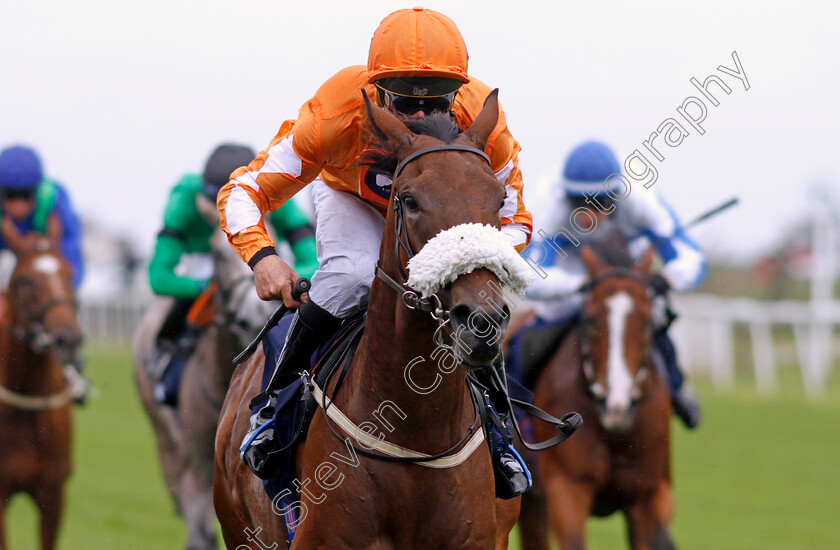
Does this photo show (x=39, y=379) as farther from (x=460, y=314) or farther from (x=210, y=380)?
(x=460, y=314)

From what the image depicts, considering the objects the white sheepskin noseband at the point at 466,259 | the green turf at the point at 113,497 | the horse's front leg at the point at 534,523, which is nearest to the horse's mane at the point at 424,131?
the white sheepskin noseband at the point at 466,259

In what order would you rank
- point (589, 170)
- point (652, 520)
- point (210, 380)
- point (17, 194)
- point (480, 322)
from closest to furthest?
1. point (480, 322)
2. point (652, 520)
3. point (210, 380)
4. point (589, 170)
5. point (17, 194)

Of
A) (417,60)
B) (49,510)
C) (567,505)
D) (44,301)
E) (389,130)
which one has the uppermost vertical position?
(417,60)

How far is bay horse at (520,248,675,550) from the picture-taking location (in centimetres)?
557

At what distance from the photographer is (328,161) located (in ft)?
12.1

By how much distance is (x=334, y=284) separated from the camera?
3.67m

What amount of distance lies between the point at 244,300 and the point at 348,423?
310 centimetres

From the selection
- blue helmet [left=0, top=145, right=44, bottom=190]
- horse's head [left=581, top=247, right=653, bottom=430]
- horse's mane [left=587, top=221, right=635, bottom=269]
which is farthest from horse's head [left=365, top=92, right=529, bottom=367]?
blue helmet [left=0, top=145, right=44, bottom=190]

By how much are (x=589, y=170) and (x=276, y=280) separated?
368 cm

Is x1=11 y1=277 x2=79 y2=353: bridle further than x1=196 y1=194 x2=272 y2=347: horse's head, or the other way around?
x1=11 y1=277 x2=79 y2=353: bridle

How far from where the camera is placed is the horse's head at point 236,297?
20.7 feet

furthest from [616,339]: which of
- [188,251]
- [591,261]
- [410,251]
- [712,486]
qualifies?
[712,486]

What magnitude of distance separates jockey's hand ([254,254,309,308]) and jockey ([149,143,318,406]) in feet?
11.0

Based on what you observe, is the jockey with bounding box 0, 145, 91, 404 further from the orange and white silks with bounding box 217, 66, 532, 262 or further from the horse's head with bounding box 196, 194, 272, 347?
the orange and white silks with bounding box 217, 66, 532, 262
